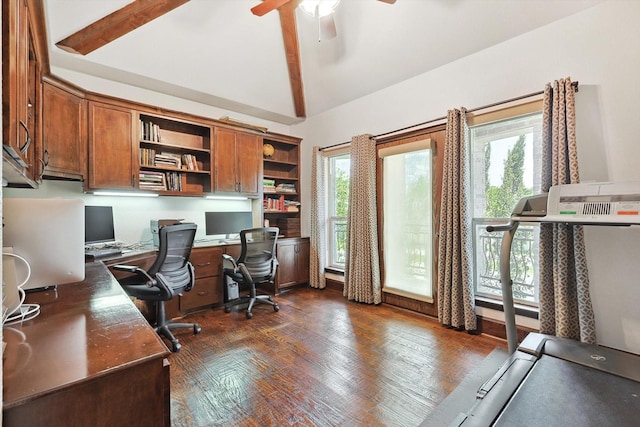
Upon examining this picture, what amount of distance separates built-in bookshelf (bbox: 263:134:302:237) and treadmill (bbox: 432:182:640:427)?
128 inches

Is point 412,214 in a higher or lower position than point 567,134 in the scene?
lower

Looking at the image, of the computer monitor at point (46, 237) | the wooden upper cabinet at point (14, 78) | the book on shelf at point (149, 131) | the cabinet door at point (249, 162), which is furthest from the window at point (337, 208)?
the wooden upper cabinet at point (14, 78)

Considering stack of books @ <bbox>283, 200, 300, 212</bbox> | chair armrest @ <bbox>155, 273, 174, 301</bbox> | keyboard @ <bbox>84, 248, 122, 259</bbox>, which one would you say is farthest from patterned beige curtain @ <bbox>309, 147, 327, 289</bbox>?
keyboard @ <bbox>84, 248, 122, 259</bbox>

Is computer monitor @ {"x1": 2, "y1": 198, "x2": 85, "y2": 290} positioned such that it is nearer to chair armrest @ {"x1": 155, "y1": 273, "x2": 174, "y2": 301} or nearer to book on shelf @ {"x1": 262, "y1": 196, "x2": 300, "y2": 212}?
chair armrest @ {"x1": 155, "y1": 273, "x2": 174, "y2": 301}

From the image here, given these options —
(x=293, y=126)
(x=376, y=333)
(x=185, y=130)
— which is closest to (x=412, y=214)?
(x=376, y=333)

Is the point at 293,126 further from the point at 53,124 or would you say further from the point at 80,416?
the point at 80,416

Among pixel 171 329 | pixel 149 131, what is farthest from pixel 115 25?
pixel 171 329

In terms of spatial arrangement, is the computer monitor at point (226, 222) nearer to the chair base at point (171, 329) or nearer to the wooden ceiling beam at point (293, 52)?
the chair base at point (171, 329)

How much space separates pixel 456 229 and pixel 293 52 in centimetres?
296

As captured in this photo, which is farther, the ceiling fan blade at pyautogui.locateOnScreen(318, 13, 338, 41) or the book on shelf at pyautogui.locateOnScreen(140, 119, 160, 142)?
the book on shelf at pyautogui.locateOnScreen(140, 119, 160, 142)

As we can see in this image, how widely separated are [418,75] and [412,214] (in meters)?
1.62

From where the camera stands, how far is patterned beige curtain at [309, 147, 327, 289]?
4344 millimetres

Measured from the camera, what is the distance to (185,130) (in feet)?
12.6

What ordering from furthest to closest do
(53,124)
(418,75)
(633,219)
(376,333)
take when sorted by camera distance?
1. (418,75)
2. (376,333)
3. (53,124)
4. (633,219)
